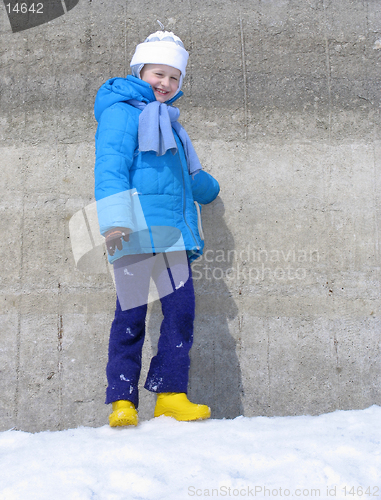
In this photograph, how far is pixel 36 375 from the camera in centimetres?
279

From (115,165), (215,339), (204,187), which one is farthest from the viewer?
(215,339)

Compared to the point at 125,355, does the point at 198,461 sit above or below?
below

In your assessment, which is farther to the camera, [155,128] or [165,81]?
[165,81]

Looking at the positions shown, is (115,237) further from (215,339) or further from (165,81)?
(215,339)

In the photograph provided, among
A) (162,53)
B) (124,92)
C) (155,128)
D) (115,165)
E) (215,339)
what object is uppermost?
(162,53)

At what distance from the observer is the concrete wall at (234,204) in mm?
2801

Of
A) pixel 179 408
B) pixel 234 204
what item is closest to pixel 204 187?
pixel 234 204

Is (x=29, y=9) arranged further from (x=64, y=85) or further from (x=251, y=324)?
(x=251, y=324)

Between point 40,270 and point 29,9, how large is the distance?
1.75 m

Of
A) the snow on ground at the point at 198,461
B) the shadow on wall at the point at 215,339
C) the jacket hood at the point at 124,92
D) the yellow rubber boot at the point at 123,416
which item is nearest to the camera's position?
the snow on ground at the point at 198,461

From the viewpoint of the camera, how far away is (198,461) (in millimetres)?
1678

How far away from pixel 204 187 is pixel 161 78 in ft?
2.06

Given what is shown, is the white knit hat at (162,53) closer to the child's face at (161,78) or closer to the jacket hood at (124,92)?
the child's face at (161,78)

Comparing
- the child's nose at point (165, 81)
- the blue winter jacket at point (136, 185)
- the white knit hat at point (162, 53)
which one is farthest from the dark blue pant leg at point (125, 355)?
the white knit hat at point (162, 53)
